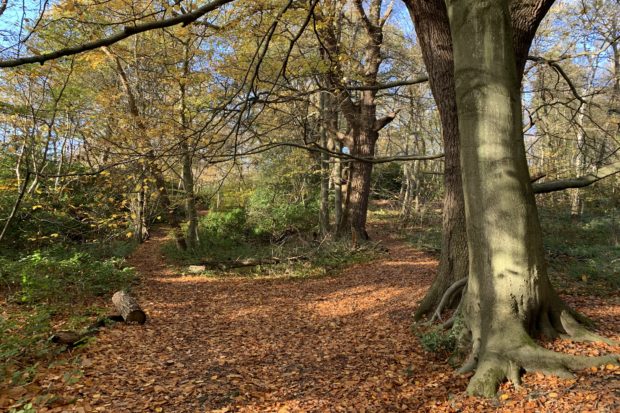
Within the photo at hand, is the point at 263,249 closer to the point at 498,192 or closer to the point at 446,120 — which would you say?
the point at 446,120

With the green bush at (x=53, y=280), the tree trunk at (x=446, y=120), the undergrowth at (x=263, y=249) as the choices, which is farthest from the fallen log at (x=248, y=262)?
the tree trunk at (x=446, y=120)

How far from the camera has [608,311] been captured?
201 inches

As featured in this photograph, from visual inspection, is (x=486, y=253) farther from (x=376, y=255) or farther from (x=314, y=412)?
(x=376, y=255)

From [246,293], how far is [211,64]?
6756 mm

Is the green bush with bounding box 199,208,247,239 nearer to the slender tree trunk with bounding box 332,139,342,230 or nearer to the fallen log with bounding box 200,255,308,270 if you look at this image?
the fallen log with bounding box 200,255,308,270

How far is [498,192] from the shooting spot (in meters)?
3.77

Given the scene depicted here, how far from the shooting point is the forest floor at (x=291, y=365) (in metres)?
3.47

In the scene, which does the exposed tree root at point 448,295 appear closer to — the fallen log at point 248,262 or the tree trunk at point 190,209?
the fallen log at point 248,262

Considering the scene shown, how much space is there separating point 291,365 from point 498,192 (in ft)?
10.2

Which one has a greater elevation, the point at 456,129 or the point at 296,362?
the point at 456,129

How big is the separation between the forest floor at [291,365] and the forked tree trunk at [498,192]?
445 mm

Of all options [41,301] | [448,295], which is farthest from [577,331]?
[41,301]

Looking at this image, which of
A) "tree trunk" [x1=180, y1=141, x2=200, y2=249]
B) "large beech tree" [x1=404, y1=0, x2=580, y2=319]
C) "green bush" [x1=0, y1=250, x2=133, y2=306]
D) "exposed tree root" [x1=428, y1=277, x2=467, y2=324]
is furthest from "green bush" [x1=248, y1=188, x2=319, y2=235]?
"exposed tree root" [x1=428, y1=277, x2=467, y2=324]

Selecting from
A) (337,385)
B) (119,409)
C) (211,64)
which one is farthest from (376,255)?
(119,409)
